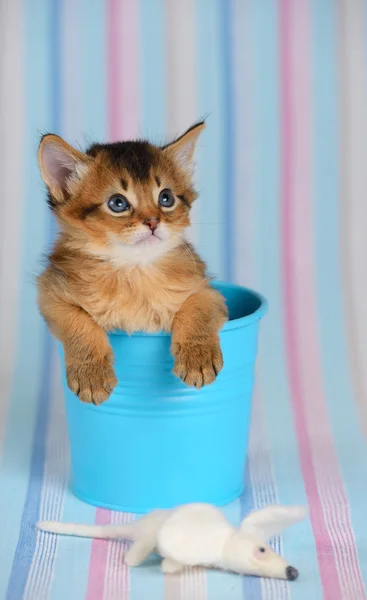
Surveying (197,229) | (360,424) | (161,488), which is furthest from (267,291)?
(161,488)

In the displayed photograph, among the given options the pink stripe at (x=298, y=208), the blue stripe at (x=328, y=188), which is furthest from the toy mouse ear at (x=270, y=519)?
the blue stripe at (x=328, y=188)

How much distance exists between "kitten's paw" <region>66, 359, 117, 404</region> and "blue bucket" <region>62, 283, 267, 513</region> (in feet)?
0.27

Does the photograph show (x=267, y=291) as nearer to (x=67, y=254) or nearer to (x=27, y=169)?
(x=27, y=169)

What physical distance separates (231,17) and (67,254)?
1.17 meters

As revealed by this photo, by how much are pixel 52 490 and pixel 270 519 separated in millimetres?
560

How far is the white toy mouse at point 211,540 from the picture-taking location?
5.68ft

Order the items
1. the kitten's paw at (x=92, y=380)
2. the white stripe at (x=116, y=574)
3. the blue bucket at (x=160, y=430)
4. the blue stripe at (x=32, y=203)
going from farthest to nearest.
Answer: the blue stripe at (x=32, y=203)
the blue bucket at (x=160, y=430)
the kitten's paw at (x=92, y=380)
the white stripe at (x=116, y=574)

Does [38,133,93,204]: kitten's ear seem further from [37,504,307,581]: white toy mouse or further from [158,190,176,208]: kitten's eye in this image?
[37,504,307,581]: white toy mouse

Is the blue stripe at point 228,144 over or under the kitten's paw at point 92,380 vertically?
over

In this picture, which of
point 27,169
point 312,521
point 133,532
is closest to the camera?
point 133,532

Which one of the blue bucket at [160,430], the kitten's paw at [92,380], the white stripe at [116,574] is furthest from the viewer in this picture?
the blue bucket at [160,430]

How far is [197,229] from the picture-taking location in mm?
2908

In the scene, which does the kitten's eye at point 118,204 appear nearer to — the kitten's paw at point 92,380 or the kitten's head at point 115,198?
the kitten's head at point 115,198

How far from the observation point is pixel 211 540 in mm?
1744
